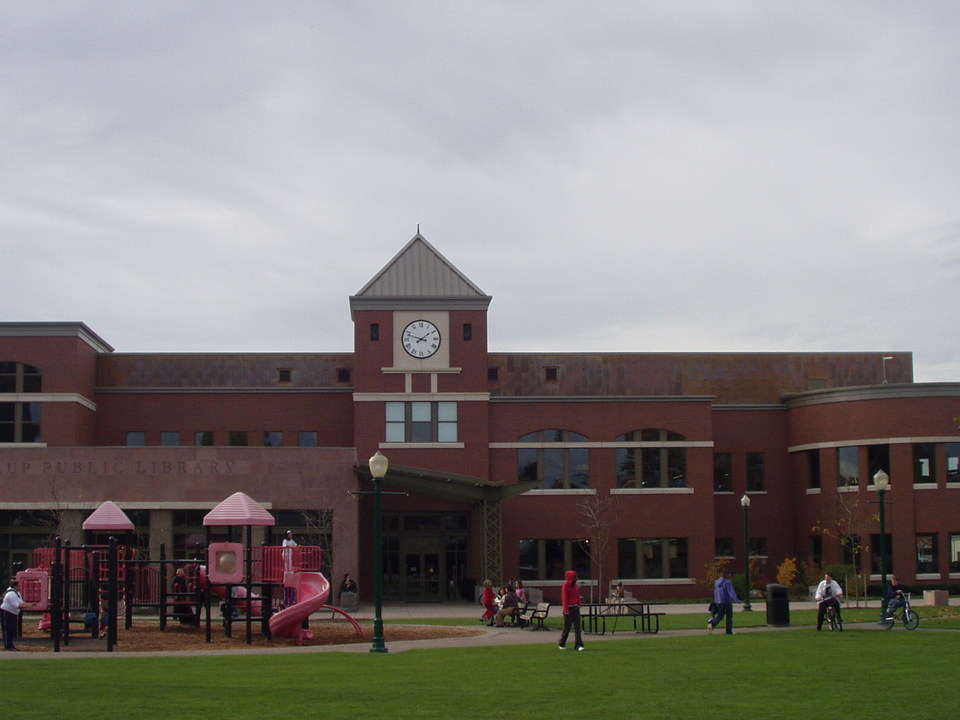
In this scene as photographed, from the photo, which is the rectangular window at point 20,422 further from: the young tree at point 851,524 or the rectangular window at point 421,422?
the young tree at point 851,524

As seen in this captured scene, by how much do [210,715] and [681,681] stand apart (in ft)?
23.3

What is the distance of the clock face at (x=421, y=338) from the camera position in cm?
5228

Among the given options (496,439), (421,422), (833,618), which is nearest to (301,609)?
(833,618)

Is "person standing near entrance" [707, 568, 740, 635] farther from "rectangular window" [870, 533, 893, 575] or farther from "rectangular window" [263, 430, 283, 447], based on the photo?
"rectangular window" [263, 430, 283, 447]

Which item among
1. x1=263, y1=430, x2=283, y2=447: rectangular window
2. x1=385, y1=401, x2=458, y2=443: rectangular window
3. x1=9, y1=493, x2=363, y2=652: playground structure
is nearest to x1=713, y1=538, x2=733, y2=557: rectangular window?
x1=385, y1=401, x2=458, y2=443: rectangular window

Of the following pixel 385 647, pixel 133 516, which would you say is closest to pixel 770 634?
pixel 385 647

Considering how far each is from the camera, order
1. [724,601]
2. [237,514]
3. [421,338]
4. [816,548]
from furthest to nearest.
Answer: [816,548], [421,338], [237,514], [724,601]

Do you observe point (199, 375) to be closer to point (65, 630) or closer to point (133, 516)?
point (133, 516)

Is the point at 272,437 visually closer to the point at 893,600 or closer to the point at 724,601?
the point at 724,601

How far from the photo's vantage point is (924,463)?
51500mm

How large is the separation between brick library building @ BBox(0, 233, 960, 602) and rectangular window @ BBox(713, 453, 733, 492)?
0.65m

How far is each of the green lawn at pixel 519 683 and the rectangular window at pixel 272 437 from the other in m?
32.3

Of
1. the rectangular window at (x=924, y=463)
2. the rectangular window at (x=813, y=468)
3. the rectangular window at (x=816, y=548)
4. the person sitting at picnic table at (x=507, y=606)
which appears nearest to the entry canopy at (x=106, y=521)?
the person sitting at picnic table at (x=507, y=606)

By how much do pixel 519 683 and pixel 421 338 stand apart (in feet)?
116
